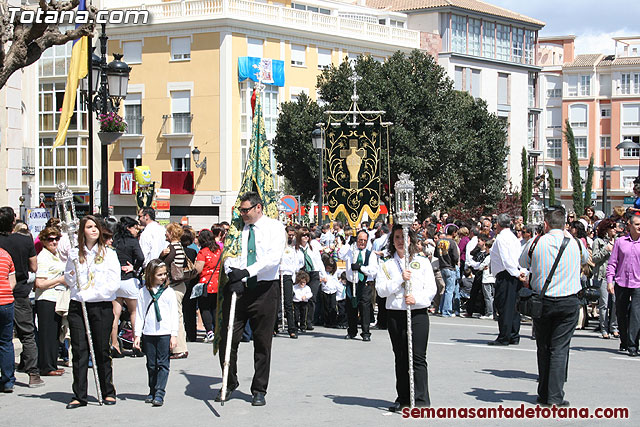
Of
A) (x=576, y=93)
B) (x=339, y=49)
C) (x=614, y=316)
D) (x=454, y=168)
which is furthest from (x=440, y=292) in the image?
(x=576, y=93)

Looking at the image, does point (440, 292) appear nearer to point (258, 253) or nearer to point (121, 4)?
point (258, 253)

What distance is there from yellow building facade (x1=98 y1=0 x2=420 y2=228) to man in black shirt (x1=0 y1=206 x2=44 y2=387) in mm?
39517

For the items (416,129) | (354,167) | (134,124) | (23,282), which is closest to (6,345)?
(23,282)

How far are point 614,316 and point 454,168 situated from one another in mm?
31814

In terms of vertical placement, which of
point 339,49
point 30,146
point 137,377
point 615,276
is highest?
point 339,49

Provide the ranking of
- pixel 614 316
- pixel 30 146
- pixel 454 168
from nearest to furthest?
pixel 614 316, pixel 30 146, pixel 454 168

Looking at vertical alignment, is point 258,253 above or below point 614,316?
above

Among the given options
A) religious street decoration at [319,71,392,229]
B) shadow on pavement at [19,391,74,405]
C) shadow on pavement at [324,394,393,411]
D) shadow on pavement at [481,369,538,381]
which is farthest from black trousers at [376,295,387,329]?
religious street decoration at [319,71,392,229]

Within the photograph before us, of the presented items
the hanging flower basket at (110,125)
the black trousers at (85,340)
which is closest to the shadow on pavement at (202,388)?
the black trousers at (85,340)

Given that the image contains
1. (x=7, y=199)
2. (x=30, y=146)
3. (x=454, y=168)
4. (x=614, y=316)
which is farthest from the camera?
(x=454, y=168)

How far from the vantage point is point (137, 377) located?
37.5 ft

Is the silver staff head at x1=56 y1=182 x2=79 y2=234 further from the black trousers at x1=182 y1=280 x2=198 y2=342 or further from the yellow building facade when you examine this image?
the yellow building facade

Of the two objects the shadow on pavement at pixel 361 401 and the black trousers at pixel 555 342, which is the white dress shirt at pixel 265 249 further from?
the black trousers at pixel 555 342

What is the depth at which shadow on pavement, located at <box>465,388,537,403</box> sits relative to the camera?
9766 millimetres
